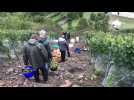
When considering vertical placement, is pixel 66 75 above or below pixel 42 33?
below

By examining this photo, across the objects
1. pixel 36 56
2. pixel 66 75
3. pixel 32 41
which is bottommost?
pixel 66 75

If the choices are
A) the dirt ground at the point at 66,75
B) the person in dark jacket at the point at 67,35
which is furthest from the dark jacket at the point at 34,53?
the person in dark jacket at the point at 67,35

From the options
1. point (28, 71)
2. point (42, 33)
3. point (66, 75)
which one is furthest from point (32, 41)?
point (66, 75)

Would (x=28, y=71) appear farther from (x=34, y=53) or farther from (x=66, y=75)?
(x=66, y=75)

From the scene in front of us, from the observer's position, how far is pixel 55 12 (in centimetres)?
638

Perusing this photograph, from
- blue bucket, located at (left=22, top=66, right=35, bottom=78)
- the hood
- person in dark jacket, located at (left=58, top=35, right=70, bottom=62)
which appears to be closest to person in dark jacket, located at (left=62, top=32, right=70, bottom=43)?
person in dark jacket, located at (left=58, top=35, right=70, bottom=62)

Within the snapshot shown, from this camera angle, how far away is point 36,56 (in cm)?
658

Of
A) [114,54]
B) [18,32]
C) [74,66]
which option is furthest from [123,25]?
[18,32]

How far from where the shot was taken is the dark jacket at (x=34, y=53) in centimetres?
648

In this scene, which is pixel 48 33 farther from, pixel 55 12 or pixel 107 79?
pixel 107 79

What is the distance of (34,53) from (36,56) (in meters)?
0.06

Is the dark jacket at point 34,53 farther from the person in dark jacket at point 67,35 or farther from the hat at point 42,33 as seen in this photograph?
the person in dark jacket at point 67,35
